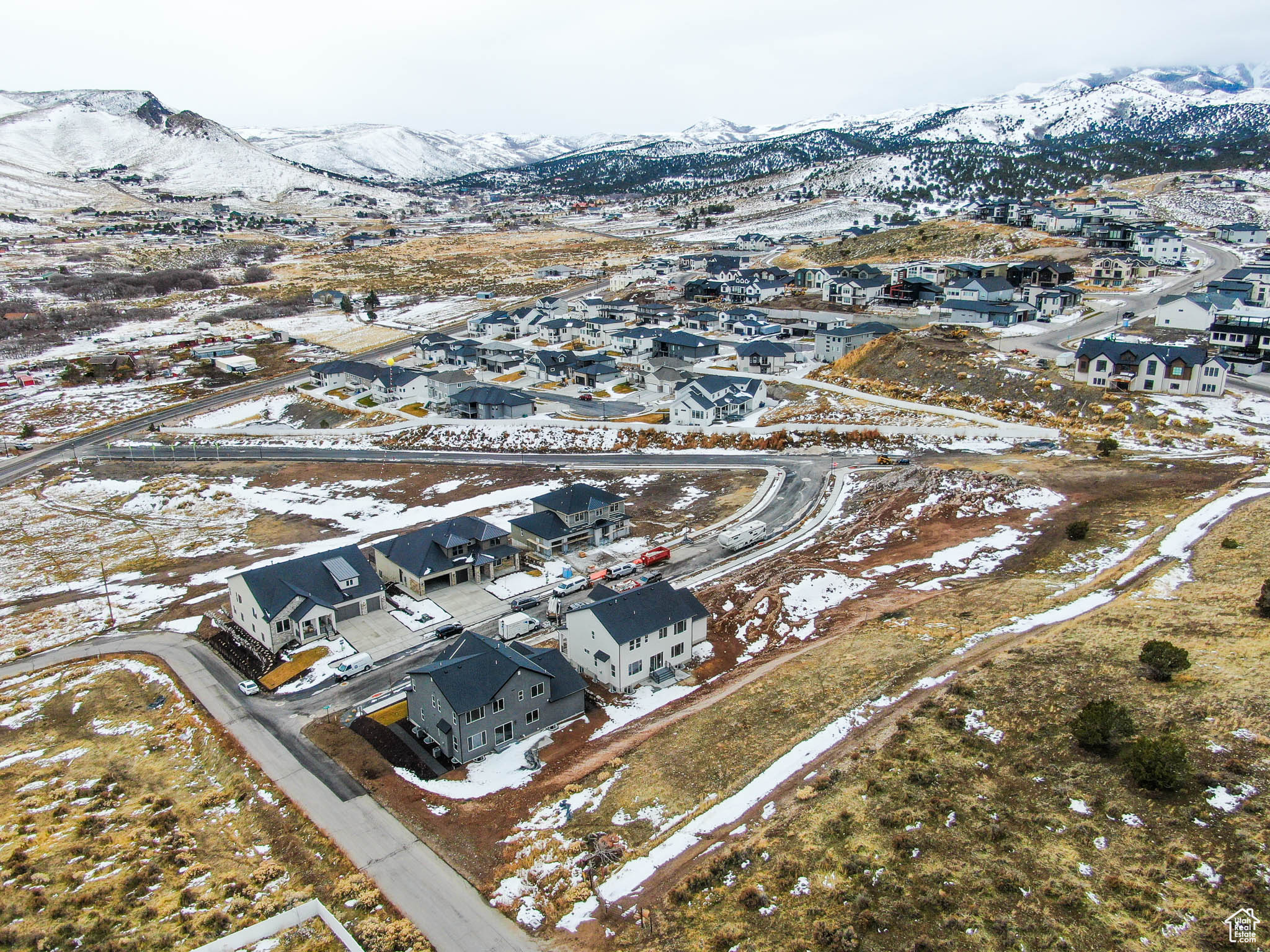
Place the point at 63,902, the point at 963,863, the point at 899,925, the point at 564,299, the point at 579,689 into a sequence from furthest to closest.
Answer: the point at 564,299
the point at 579,689
the point at 63,902
the point at 963,863
the point at 899,925

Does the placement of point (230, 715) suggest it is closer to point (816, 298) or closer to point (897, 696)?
point (897, 696)

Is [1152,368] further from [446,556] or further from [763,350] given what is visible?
[446,556]

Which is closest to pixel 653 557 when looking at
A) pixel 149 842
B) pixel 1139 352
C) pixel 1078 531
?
pixel 1078 531

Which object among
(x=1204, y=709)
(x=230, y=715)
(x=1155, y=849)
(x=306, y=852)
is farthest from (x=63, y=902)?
(x=1204, y=709)

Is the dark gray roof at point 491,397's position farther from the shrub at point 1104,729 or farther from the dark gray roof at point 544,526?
the shrub at point 1104,729

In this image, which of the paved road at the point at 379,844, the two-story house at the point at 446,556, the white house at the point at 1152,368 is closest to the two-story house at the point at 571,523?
the two-story house at the point at 446,556

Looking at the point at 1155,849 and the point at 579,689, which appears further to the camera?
the point at 579,689
